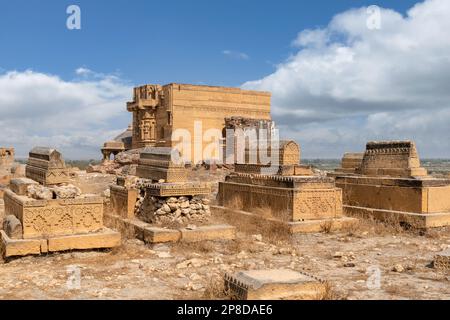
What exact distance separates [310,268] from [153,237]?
267cm

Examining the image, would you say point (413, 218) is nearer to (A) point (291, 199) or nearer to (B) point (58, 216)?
(A) point (291, 199)

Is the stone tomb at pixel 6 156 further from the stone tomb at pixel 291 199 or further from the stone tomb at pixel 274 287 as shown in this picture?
the stone tomb at pixel 274 287

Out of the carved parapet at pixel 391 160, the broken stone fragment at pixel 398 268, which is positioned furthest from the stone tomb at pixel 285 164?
the broken stone fragment at pixel 398 268

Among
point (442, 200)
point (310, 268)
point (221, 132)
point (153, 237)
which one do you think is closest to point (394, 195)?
point (442, 200)

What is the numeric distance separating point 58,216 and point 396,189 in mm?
7306

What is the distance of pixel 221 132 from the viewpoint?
3219cm

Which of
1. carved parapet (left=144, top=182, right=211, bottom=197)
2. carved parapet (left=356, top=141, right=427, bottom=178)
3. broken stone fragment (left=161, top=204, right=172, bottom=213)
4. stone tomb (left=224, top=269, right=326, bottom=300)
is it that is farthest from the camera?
carved parapet (left=356, top=141, right=427, bottom=178)

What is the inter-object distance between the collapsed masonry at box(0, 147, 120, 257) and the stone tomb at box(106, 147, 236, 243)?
3.29ft

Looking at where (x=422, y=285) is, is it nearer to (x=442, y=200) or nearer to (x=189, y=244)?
(x=189, y=244)

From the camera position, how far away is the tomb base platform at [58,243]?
21.4 ft

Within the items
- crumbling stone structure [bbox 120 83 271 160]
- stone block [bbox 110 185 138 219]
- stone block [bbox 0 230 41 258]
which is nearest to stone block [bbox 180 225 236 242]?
stone block [bbox 110 185 138 219]

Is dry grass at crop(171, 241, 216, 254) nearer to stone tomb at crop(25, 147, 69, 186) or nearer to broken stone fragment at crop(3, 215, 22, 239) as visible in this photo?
broken stone fragment at crop(3, 215, 22, 239)

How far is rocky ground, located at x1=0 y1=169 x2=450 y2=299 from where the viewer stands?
5.17m

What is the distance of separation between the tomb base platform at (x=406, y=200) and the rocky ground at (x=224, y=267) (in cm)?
60
